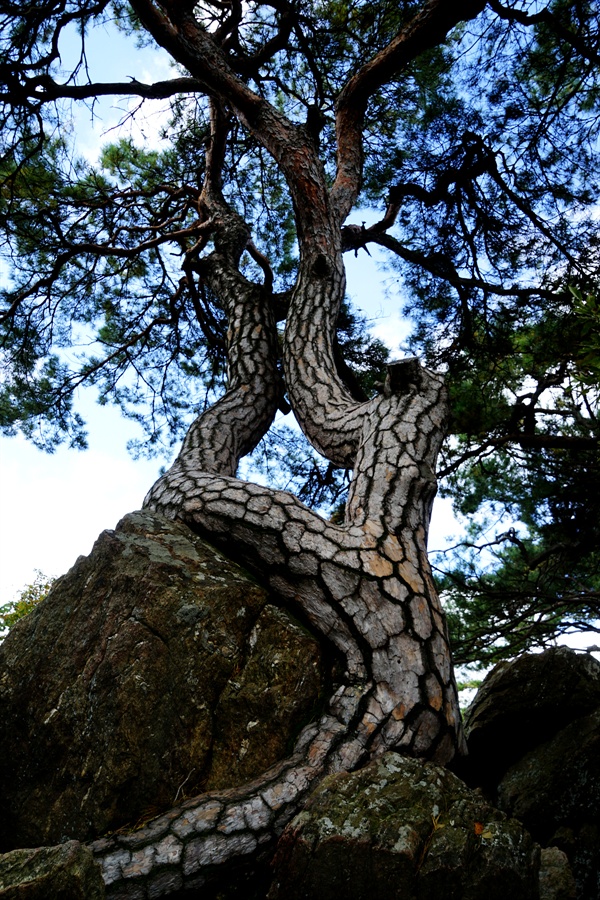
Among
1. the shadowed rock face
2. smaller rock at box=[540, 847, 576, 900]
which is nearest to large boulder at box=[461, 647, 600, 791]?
the shadowed rock face

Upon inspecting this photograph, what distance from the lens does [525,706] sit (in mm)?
2068

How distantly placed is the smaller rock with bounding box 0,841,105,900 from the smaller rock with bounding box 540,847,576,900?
889mm

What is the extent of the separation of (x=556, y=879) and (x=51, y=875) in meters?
1.01

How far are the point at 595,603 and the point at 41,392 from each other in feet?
13.2

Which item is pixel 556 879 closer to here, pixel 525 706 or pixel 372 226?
pixel 525 706

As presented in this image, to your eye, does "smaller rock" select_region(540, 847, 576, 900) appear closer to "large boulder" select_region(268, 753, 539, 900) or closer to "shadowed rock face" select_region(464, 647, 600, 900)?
"large boulder" select_region(268, 753, 539, 900)

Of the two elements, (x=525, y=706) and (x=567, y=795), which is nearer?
(x=567, y=795)

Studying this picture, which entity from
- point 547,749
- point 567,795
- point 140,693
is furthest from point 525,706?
point 140,693

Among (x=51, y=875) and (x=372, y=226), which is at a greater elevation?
(x=372, y=226)

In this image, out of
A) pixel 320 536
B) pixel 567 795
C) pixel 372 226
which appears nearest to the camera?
pixel 567 795

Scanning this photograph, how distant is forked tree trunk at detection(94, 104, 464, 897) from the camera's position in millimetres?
1334

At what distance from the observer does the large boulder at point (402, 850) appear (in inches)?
42.9

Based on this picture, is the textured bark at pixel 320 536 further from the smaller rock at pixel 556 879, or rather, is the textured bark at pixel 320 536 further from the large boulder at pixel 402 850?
the smaller rock at pixel 556 879

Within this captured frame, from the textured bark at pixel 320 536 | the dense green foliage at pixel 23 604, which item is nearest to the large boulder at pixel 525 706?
the textured bark at pixel 320 536
